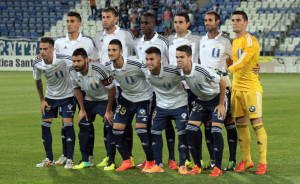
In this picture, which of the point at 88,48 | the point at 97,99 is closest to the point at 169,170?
the point at 97,99

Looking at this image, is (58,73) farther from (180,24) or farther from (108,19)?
(180,24)

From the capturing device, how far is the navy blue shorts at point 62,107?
8672 millimetres

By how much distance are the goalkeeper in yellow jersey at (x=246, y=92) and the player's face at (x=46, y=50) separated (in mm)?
2802

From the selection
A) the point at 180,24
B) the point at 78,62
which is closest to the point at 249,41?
the point at 180,24

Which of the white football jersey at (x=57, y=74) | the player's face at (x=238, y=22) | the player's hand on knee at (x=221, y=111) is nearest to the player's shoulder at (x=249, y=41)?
the player's face at (x=238, y=22)

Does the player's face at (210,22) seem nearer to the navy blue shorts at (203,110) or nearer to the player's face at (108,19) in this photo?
the navy blue shorts at (203,110)

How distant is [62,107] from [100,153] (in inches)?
53.9

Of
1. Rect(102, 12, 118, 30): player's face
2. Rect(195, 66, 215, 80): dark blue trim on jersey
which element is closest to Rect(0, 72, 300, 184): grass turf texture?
Rect(195, 66, 215, 80): dark blue trim on jersey

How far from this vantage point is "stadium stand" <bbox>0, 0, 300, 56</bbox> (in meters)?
32.8

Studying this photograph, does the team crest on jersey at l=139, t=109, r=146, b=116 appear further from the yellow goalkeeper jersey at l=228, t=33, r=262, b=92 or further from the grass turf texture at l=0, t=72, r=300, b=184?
the yellow goalkeeper jersey at l=228, t=33, r=262, b=92

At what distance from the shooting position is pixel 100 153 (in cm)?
972

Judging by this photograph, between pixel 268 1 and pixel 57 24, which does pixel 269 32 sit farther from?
pixel 57 24

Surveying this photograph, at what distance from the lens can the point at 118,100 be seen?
8758 mm

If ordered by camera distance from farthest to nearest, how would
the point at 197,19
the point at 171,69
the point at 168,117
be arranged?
the point at 197,19
the point at 168,117
the point at 171,69
